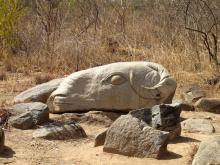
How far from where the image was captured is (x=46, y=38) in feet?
35.9

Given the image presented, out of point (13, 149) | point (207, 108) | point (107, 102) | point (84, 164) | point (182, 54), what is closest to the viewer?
point (84, 164)

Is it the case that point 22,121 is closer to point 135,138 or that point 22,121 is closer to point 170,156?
point 135,138

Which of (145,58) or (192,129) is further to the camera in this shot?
(145,58)

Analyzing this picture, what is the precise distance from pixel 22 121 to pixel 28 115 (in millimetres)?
118

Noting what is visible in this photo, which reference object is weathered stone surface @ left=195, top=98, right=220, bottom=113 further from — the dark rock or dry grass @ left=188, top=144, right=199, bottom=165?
dry grass @ left=188, top=144, right=199, bottom=165

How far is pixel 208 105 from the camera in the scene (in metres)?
7.28

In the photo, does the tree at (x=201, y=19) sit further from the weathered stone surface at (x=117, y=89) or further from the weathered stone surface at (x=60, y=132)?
the weathered stone surface at (x=60, y=132)

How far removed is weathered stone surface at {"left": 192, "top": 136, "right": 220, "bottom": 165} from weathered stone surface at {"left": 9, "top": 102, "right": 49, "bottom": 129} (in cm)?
228

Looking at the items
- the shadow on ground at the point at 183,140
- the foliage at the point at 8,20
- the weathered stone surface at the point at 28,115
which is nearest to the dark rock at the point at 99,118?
the weathered stone surface at the point at 28,115

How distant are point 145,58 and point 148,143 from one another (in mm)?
4761

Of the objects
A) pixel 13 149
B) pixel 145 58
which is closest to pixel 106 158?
pixel 13 149

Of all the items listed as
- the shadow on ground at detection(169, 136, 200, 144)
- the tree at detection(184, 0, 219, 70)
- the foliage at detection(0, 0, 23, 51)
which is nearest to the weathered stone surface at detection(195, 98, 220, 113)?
the shadow on ground at detection(169, 136, 200, 144)

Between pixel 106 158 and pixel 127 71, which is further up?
pixel 127 71

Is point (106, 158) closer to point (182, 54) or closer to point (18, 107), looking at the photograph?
point (18, 107)
